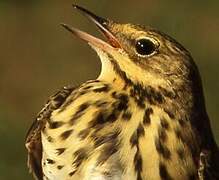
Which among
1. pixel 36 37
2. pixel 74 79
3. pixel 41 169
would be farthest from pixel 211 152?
pixel 36 37

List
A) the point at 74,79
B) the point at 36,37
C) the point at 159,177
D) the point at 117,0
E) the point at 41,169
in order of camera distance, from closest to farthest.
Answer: the point at 159,177 < the point at 41,169 < the point at 74,79 < the point at 36,37 < the point at 117,0

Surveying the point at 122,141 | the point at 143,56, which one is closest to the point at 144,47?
the point at 143,56

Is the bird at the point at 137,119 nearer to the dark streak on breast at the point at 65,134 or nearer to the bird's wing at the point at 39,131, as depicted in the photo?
the dark streak on breast at the point at 65,134

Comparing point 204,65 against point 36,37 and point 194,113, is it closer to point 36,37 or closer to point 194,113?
point 36,37

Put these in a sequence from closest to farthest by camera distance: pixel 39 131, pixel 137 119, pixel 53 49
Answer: pixel 137 119, pixel 39 131, pixel 53 49

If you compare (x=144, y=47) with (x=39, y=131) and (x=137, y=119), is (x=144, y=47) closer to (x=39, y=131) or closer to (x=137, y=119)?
(x=137, y=119)

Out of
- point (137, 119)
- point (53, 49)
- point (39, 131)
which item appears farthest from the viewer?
point (53, 49)

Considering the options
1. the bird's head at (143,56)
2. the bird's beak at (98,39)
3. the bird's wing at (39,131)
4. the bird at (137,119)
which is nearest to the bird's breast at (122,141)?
the bird at (137,119)

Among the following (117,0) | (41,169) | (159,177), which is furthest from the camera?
(117,0)
